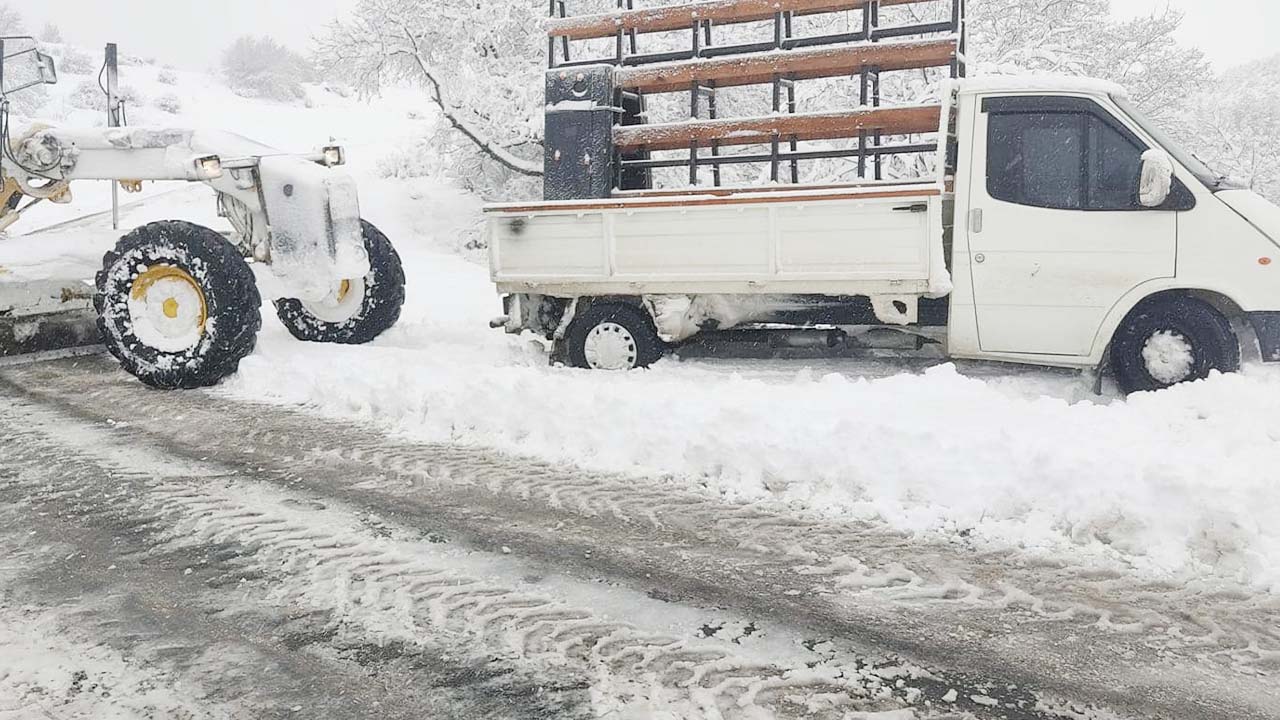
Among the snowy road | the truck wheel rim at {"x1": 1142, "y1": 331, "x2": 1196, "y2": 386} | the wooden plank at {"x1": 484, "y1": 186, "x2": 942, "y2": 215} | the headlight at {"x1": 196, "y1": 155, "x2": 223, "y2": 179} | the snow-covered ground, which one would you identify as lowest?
the snowy road

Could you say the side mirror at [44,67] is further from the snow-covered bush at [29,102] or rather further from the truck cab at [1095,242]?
the snow-covered bush at [29,102]

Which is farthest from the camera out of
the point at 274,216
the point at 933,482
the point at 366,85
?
the point at 366,85

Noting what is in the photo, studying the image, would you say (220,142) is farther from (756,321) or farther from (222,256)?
(756,321)

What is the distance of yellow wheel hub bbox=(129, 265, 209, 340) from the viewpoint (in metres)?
6.89

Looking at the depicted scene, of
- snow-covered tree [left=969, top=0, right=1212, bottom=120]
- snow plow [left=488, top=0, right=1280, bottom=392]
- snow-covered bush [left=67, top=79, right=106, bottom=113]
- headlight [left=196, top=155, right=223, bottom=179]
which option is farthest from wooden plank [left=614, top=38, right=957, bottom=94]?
snow-covered bush [left=67, top=79, right=106, bottom=113]

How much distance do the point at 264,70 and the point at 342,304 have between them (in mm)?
38783

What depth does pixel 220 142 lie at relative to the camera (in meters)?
7.38

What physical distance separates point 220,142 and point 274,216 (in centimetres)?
80

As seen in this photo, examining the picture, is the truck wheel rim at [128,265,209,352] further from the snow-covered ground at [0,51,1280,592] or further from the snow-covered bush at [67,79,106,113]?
the snow-covered bush at [67,79,106,113]

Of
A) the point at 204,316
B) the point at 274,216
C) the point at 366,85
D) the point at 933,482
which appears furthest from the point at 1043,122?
the point at 366,85

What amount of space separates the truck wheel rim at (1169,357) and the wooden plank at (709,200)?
168 centimetres

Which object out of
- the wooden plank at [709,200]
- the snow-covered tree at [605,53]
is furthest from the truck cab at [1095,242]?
the snow-covered tree at [605,53]

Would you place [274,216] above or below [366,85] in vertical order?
below

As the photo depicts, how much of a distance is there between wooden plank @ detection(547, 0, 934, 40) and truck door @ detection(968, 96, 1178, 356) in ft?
9.99
